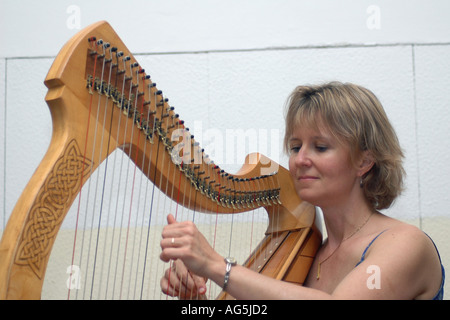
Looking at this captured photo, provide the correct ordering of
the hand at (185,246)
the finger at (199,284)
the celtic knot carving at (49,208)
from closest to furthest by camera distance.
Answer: the celtic knot carving at (49,208) < the hand at (185,246) < the finger at (199,284)

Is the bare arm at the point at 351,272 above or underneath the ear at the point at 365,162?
underneath

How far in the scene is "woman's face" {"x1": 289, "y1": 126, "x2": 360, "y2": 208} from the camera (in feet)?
4.62

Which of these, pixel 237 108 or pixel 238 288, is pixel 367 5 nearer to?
pixel 237 108

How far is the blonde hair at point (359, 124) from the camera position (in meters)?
1.41

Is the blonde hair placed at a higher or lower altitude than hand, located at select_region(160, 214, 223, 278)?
higher

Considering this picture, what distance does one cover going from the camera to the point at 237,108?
2.38 meters

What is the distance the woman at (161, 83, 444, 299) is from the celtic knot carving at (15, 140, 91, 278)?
443 millimetres

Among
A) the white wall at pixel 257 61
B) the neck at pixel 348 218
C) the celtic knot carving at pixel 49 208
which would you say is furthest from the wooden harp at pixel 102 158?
the white wall at pixel 257 61

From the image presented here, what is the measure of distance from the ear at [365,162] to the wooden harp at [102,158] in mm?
291

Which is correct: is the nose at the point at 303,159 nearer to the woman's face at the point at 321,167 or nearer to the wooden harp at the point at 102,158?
the woman's face at the point at 321,167

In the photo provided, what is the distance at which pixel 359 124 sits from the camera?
141 centimetres

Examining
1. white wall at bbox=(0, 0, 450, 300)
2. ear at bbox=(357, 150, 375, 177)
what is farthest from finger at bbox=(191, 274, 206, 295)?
white wall at bbox=(0, 0, 450, 300)

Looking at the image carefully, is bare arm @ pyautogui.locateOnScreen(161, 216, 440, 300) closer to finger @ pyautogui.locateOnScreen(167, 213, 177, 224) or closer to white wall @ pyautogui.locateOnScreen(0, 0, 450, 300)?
finger @ pyautogui.locateOnScreen(167, 213, 177, 224)
